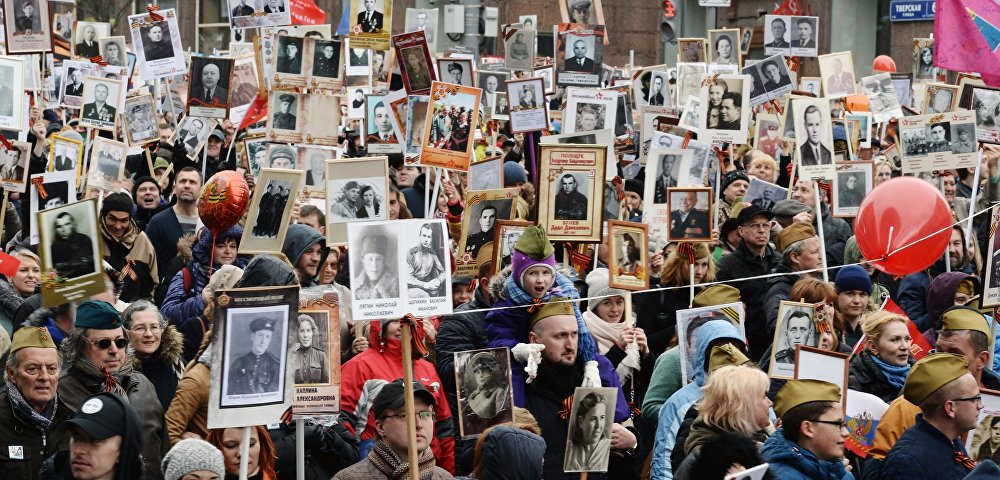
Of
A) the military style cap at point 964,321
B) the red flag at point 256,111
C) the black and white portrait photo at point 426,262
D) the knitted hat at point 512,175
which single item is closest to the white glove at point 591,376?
the black and white portrait photo at point 426,262

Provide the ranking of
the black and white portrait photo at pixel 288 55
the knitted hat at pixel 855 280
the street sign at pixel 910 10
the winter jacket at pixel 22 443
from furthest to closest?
the street sign at pixel 910 10 < the black and white portrait photo at pixel 288 55 < the knitted hat at pixel 855 280 < the winter jacket at pixel 22 443

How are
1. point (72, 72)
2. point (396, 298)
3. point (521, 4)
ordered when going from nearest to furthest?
1. point (396, 298)
2. point (72, 72)
3. point (521, 4)

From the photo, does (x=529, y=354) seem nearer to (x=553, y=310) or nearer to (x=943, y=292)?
(x=553, y=310)

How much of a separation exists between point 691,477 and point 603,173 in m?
4.27

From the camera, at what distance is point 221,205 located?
308 inches

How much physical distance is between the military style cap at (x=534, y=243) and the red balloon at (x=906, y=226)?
219 cm

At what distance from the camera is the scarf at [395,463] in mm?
5379

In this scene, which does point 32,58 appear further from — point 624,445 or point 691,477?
point 691,477

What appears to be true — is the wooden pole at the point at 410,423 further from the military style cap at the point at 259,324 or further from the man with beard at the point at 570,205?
the man with beard at the point at 570,205

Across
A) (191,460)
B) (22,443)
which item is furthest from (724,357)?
(22,443)

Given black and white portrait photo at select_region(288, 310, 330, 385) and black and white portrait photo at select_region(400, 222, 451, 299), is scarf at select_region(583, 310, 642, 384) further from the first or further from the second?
black and white portrait photo at select_region(288, 310, 330, 385)

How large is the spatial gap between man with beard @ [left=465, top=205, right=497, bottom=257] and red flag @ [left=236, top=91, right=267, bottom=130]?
194 inches

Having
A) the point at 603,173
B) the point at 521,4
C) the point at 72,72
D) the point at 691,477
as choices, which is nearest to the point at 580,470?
the point at 691,477

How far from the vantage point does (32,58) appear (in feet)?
53.1
